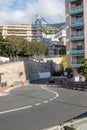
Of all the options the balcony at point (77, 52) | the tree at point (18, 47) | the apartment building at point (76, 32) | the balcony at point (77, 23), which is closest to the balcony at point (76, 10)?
the apartment building at point (76, 32)

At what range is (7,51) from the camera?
338 feet

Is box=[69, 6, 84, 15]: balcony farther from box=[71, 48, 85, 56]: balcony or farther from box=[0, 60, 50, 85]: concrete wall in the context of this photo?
box=[0, 60, 50, 85]: concrete wall

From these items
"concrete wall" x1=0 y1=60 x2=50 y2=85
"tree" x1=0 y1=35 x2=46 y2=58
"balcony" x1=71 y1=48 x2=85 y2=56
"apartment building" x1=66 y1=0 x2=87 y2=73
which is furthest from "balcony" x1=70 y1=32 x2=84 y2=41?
"tree" x1=0 y1=35 x2=46 y2=58

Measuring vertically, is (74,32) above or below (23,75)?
above

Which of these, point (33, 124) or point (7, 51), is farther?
point (7, 51)

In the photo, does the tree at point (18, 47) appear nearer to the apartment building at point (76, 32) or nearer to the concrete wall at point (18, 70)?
the concrete wall at point (18, 70)

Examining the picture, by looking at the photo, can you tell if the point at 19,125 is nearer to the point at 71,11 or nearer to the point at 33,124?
the point at 33,124

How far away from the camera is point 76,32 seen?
64375 mm

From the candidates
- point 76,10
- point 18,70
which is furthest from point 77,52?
point 18,70

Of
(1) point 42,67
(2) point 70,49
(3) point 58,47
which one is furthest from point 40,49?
(2) point 70,49

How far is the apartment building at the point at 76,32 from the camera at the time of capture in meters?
61.7

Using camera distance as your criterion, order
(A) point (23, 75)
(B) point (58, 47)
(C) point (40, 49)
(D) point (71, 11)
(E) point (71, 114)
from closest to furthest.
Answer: (E) point (71, 114), (D) point (71, 11), (A) point (23, 75), (C) point (40, 49), (B) point (58, 47)

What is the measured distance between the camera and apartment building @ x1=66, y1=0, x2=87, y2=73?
61.7 meters

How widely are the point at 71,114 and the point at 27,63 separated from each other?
213ft
